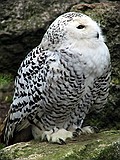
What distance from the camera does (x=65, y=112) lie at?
565 cm

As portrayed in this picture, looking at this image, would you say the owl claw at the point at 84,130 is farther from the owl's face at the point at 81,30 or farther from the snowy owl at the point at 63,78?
the owl's face at the point at 81,30

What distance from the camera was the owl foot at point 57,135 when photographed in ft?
18.9

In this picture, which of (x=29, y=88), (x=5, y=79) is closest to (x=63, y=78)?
(x=29, y=88)

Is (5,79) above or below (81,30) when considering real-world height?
below

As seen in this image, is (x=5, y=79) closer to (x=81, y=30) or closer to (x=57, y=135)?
(x=57, y=135)

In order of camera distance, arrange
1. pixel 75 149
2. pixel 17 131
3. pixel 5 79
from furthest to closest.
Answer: pixel 5 79 < pixel 17 131 < pixel 75 149

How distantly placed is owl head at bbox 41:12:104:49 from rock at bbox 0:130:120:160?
872 mm

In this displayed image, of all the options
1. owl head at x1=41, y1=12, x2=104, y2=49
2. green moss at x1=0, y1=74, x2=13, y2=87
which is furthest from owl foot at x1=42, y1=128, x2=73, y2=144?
green moss at x1=0, y1=74, x2=13, y2=87

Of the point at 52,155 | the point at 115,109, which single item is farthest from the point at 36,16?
the point at 52,155

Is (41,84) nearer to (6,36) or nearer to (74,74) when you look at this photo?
(74,74)

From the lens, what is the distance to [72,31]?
5.48 m

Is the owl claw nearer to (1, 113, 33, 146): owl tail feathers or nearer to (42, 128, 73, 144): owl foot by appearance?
(42, 128, 73, 144): owl foot

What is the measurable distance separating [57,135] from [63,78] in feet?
2.14

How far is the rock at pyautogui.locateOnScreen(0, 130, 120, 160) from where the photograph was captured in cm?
515
